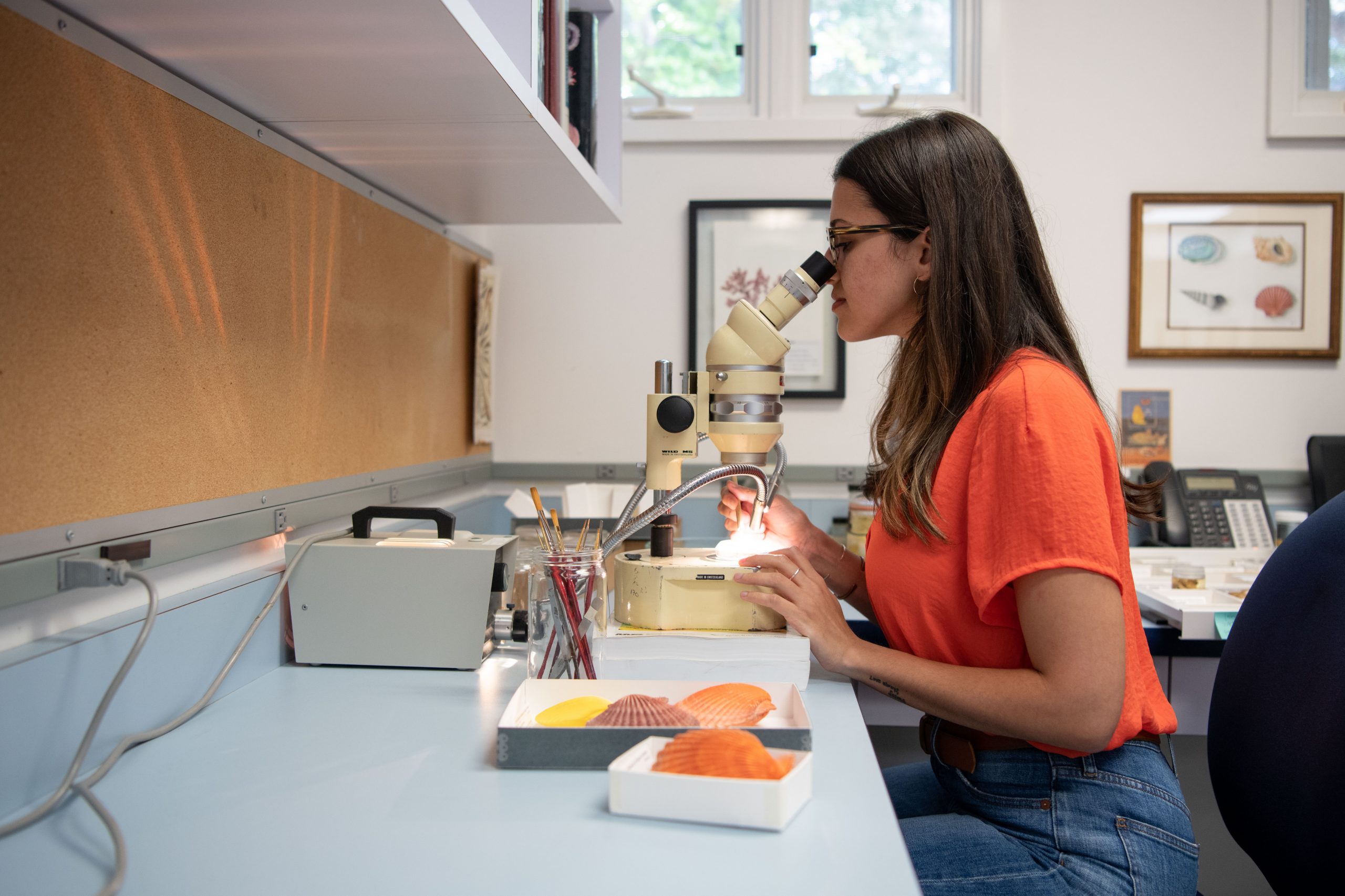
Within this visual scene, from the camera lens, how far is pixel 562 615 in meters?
1.08

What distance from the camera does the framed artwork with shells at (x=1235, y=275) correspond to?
2377 millimetres

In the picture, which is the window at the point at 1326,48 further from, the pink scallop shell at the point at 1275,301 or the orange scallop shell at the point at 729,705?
the orange scallop shell at the point at 729,705

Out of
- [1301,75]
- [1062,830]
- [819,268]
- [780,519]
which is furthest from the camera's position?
[1301,75]

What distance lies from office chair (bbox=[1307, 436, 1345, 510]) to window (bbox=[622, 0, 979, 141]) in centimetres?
121

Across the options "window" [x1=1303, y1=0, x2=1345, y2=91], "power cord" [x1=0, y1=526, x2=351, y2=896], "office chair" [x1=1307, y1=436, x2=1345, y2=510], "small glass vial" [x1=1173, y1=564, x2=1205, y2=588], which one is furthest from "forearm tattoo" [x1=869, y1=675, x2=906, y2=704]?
"window" [x1=1303, y1=0, x2=1345, y2=91]

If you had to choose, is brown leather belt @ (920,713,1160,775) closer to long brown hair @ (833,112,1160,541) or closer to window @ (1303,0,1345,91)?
long brown hair @ (833,112,1160,541)

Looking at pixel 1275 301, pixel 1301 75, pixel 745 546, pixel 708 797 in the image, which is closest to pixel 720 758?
pixel 708 797

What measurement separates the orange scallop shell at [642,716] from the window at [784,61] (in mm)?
1851

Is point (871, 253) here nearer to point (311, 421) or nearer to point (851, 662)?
point (851, 662)

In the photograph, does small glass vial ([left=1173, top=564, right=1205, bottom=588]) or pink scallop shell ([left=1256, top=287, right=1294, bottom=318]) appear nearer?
small glass vial ([left=1173, top=564, right=1205, bottom=588])

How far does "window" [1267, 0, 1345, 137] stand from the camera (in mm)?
2342

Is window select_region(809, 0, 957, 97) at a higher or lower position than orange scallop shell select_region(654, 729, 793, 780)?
higher

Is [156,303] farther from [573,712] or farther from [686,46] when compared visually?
[686,46]

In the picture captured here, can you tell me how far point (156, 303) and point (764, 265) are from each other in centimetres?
167
